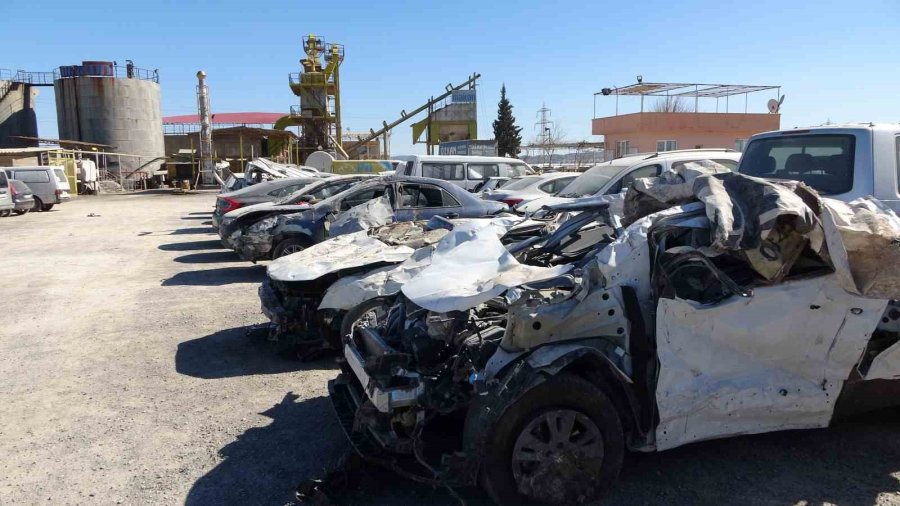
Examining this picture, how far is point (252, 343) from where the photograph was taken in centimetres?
634

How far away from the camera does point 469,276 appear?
3.49 meters

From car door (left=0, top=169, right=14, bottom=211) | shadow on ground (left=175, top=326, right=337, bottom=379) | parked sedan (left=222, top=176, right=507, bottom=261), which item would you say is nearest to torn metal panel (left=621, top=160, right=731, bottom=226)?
shadow on ground (left=175, top=326, right=337, bottom=379)

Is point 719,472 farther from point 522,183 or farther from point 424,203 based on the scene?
point 522,183

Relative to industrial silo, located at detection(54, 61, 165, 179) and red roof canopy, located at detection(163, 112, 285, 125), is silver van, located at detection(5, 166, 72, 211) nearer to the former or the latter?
industrial silo, located at detection(54, 61, 165, 179)

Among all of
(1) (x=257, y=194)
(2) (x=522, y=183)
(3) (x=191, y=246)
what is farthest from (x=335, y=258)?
(3) (x=191, y=246)

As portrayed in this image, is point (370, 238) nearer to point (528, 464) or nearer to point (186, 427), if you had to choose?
point (186, 427)

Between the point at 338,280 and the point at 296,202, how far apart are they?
5.56m

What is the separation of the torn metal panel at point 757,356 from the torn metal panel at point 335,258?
2.90 m

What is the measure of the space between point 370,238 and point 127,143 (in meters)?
49.0

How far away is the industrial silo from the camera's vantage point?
152 ft

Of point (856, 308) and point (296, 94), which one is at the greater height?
point (296, 94)

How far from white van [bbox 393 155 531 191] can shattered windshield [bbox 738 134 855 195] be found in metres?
9.00

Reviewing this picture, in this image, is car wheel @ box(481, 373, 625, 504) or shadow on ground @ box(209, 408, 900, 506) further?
shadow on ground @ box(209, 408, 900, 506)

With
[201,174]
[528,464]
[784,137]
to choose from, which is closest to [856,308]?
[528,464]
